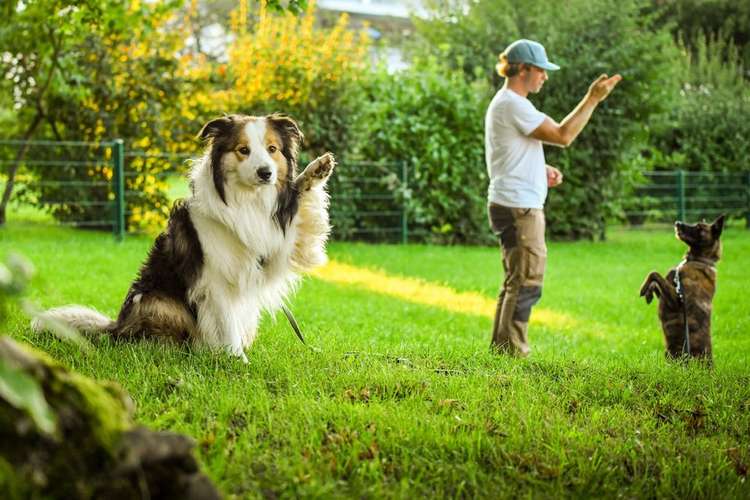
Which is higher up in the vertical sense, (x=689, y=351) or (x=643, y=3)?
(x=643, y=3)

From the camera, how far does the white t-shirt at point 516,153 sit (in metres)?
6.34

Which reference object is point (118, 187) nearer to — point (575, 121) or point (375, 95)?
point (375, 95)

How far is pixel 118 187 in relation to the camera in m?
13.9

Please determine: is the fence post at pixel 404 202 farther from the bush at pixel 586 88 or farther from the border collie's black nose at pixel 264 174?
the border collie's black nose at pixel 264 174

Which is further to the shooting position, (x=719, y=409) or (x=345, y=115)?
(x=345, y=115)

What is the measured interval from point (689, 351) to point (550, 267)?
283 inches

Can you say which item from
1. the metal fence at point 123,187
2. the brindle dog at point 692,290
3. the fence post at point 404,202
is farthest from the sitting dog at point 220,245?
the fence post at point 404,202

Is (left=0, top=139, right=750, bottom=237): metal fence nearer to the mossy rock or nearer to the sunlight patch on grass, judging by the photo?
the sunlight patch on grass

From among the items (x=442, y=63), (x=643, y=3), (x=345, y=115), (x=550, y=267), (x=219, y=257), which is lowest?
(x=550, y=267)

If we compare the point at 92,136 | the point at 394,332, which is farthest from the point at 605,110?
the point at 394,332

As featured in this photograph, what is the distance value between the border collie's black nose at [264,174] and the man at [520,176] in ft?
6.59

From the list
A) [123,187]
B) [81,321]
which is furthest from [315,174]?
[123,187]

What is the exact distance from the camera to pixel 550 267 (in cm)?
1332

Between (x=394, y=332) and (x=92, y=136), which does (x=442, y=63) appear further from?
(x=394, y=332)
